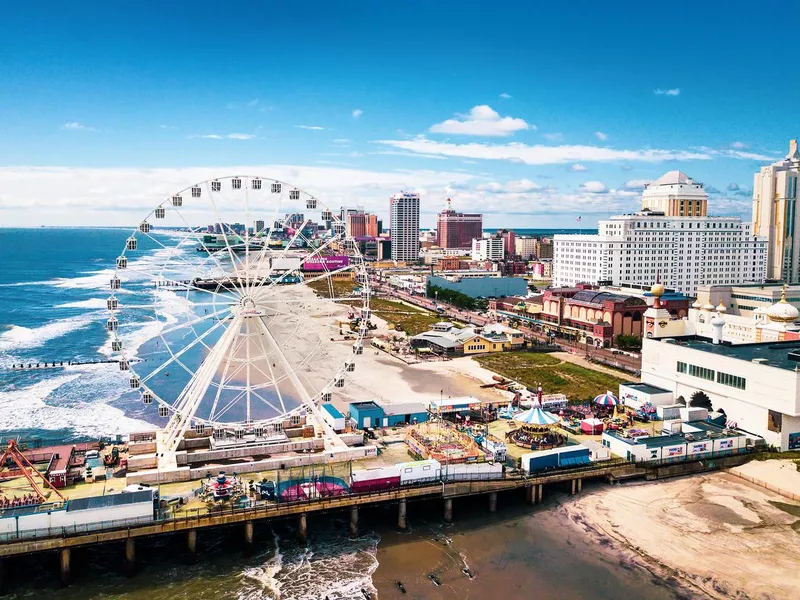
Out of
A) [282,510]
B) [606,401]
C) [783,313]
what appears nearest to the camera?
[282,510]

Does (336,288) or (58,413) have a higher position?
(336,288)

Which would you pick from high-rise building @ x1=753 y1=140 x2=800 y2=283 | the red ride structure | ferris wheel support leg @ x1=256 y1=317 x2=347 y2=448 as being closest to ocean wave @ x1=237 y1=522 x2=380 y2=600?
ferris wheel support leg @ x1=256 y1=317 x2=347 y2=448

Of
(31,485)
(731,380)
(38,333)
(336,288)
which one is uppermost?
(731,380)

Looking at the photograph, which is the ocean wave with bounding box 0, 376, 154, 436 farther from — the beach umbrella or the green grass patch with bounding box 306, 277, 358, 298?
the green grass patch with bounding box 306, 277, 358, 298

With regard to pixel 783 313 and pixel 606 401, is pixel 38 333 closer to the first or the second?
pixel 606 401

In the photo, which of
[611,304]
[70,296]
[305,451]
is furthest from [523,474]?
[70,296]

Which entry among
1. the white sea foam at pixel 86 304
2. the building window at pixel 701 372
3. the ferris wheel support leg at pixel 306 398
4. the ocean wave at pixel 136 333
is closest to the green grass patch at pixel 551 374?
the building window at pixel 701 372

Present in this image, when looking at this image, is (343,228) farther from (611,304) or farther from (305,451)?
(611,304)

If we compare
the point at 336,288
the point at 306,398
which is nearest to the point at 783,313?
the point at 306,398
